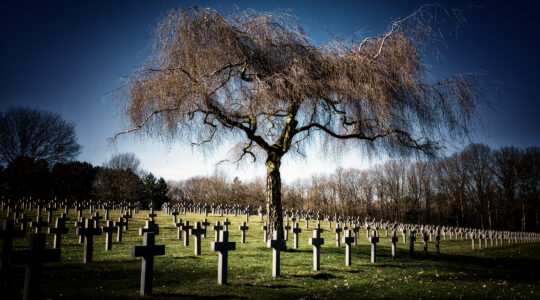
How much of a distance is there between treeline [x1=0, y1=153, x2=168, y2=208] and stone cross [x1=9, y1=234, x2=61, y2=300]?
2885 centimetres

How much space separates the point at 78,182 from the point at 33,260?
159ft

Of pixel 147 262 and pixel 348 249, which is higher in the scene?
pixel 147 262

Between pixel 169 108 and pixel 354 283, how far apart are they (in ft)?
18.2

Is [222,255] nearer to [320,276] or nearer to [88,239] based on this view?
[320,276]

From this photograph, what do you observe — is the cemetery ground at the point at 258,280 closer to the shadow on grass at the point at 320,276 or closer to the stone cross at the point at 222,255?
the shadow on grass at the point at 320,276

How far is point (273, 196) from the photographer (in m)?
9.95

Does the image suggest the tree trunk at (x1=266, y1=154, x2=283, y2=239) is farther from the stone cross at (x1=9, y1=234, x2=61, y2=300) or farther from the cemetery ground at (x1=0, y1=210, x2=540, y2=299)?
the stone cross at (x1=9, y1=234, x2=61, y2=300)

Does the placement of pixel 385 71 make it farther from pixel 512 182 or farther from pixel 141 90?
pixel 512 182

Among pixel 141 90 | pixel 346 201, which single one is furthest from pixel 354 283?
pixel 346 201

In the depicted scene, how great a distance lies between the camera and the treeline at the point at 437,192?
38.4 m

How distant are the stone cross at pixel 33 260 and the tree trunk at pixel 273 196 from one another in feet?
22.2

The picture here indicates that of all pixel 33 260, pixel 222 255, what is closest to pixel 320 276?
pixel 222 255

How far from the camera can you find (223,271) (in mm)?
5273

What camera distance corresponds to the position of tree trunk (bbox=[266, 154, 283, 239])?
9867 mm
